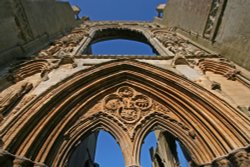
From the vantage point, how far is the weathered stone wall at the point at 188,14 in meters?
8.10

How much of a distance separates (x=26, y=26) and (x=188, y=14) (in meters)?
6.03

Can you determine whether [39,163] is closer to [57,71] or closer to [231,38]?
[57,71]

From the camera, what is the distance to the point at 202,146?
4312 millimetres

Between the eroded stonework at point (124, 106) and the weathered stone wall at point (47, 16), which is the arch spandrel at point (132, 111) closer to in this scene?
the eroded stonework at point (124, 106)

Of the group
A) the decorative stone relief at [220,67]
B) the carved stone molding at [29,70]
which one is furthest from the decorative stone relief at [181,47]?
the carved stone molding at [29,70]

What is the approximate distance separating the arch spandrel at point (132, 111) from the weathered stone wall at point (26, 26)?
2.54 metres

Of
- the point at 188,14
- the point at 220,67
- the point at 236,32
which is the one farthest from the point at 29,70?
the point at 188,14

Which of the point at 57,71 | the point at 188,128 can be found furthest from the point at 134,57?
the point at 188,128

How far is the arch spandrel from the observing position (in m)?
3.93

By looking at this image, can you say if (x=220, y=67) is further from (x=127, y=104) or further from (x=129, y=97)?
(x=127, y=104)

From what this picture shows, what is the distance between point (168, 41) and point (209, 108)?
15.9 ft

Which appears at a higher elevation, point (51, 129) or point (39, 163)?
point (51, 129)

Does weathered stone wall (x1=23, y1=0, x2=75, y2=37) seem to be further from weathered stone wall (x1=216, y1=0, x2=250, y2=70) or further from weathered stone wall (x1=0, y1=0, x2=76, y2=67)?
weathered stone wall (x1=216, y1=0, x2=250, y2=70)

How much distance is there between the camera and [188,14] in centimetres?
952
